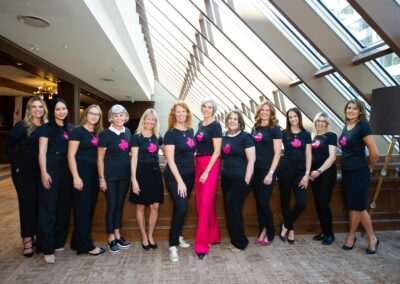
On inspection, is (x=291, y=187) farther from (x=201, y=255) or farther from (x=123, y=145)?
(x=123, y=145)

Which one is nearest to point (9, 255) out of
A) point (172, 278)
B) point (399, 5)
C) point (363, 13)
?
point (172, 278)

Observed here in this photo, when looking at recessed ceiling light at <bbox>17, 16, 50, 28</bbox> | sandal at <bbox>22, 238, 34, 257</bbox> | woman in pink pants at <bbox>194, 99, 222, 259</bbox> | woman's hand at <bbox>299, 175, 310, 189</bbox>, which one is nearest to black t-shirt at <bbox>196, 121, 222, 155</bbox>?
woman in pink pants at <bbox>194, 99, 222, 259</bbox>

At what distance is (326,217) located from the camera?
384 centimetres

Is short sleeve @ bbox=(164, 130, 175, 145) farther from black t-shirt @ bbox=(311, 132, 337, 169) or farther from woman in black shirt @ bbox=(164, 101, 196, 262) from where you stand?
black t-shirt @ bbox=(311, 132, 337, 169)

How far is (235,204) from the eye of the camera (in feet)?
11.6

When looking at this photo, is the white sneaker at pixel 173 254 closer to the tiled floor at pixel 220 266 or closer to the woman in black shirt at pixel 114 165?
the tiled floor at pixel 220 266

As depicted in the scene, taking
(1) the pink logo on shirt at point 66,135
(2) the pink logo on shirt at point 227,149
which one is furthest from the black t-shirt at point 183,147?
(1) the pink logo on shirt at point 66,135

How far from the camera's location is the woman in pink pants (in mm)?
3423

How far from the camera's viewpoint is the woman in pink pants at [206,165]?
3.42 m

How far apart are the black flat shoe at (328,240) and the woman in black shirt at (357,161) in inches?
7.9

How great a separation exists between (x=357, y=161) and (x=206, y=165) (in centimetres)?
163

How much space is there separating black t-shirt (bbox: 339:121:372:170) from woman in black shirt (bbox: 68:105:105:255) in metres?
2.68

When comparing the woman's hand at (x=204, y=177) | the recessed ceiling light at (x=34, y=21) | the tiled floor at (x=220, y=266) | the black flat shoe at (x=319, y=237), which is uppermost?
the recessed ceiling light at (x=34, y=21)

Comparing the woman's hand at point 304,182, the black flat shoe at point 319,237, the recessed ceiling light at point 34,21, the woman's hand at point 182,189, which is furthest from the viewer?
the recessed ceiling light at point 34,21
